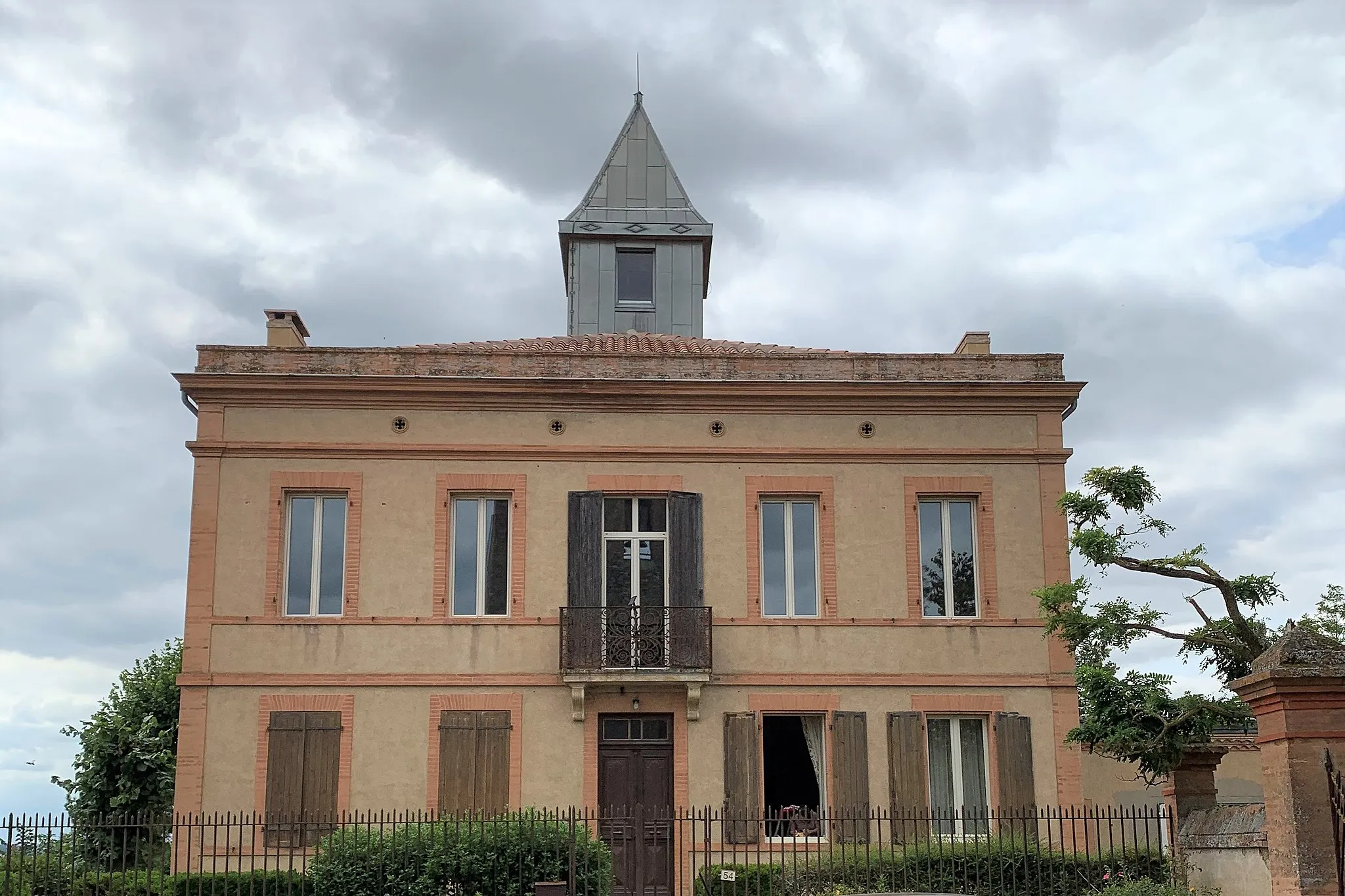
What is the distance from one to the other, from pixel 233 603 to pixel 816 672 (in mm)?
8032

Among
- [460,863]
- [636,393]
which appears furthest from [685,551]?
[460,863]

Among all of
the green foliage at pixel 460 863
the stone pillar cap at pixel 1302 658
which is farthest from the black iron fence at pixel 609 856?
the stone pillar cap at pixel 1302 658

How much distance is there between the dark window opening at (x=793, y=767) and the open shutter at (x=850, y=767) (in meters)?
0.25

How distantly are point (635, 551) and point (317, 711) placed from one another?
4.82 meters

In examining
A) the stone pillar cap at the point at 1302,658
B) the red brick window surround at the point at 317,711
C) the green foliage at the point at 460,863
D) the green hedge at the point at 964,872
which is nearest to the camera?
the stone pillar cap at the point at 1302,658

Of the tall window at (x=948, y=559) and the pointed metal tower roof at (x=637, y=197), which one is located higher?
the pointed metal tower roof at (x=637, y=197)

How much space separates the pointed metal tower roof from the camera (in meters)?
27.8

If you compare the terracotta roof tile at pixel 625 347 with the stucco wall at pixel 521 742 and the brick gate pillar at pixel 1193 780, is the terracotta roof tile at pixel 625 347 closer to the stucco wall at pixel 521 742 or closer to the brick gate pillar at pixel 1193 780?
the stucco wall at pixel 521 742

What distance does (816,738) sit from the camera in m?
19.7

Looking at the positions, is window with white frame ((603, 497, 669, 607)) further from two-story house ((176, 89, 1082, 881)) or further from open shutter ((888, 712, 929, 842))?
open shutter ((888, 712, 929, 842))

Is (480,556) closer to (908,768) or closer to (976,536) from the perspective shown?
(908,768)

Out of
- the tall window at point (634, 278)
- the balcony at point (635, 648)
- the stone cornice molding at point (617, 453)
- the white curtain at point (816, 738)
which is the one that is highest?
the tall window at point (634, 278)

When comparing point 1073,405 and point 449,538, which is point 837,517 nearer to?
point 1073,405

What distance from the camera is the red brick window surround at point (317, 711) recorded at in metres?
18.9
